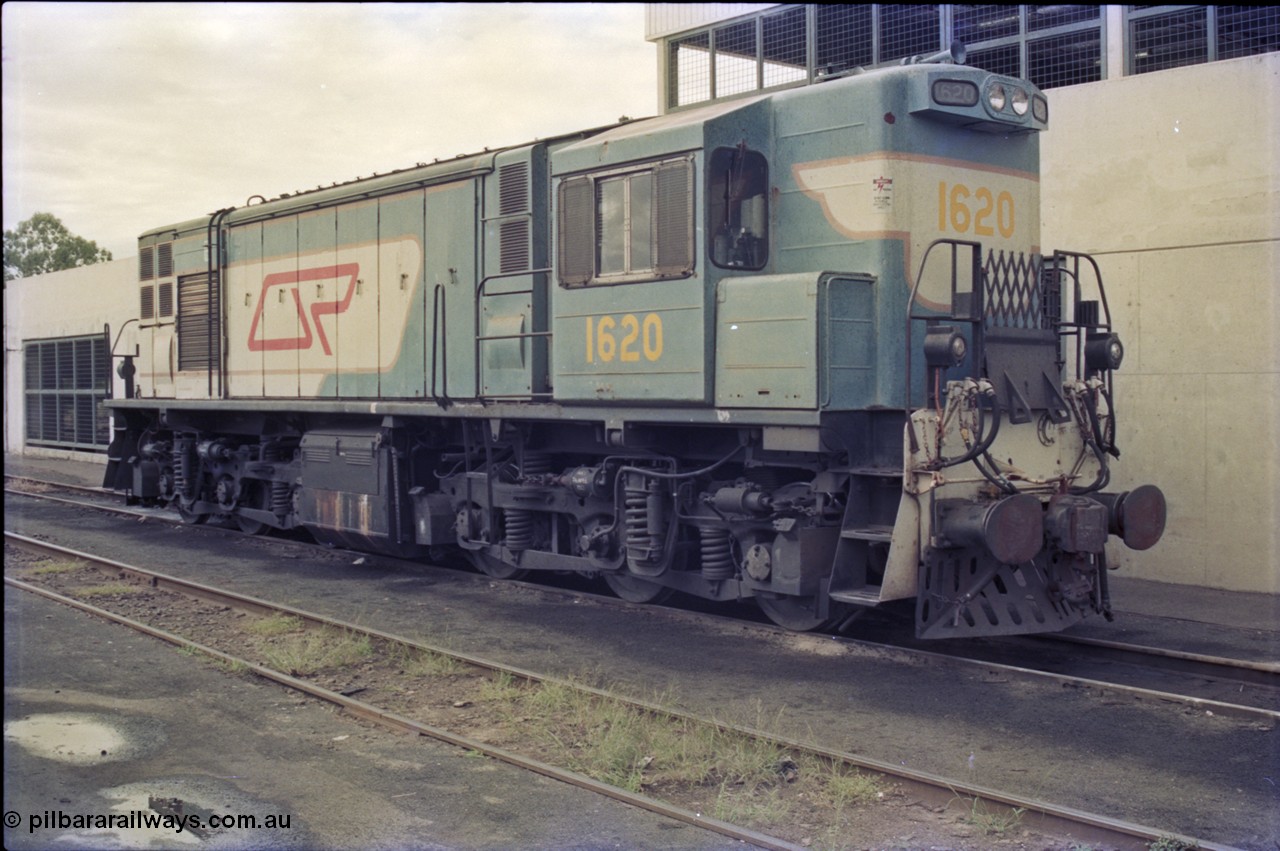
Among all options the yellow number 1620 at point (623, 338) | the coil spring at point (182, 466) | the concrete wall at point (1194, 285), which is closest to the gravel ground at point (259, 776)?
the yellow number 1620 at point (623, 338)

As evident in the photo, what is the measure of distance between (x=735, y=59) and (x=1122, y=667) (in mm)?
10563

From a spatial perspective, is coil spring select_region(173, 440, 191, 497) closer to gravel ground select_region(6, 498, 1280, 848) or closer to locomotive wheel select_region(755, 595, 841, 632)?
gravel ground select_region(6, 498, 1280, 848)

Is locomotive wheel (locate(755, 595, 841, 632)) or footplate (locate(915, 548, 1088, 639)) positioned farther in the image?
locomotive wheel (locate(755, 595, 841, 632))

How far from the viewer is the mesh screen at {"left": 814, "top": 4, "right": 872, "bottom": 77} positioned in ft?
45.2

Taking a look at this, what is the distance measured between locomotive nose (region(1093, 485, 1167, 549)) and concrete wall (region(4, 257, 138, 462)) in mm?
21608

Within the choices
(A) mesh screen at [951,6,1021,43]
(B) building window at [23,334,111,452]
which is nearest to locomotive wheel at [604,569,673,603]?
(A) mesh screen at [951,6,1021,43]

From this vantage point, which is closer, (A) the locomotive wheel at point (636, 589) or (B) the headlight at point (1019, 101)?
(B) the headlight at point (1019, 101)

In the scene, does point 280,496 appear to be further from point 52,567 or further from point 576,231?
point 576,231

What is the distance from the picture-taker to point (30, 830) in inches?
183

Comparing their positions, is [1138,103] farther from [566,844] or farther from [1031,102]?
[566,844]

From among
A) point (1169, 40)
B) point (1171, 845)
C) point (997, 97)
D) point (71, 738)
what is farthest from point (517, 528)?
point (1169, 40)

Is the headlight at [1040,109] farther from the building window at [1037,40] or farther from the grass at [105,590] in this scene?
the grass at [105,590]

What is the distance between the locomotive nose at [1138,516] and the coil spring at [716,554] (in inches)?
105

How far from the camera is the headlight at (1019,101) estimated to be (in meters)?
8.08
